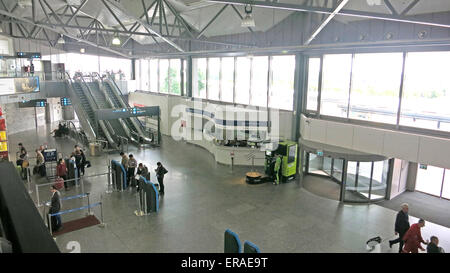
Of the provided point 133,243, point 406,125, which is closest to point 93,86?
point 133,243

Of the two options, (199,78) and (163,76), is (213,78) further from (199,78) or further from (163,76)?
(163,76)

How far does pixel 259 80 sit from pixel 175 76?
1050cm

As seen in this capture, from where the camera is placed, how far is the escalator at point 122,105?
77.3 ft

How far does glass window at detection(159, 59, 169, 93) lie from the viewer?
28.7m

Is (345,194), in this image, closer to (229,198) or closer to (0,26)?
(229,198)

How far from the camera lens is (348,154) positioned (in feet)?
42.1

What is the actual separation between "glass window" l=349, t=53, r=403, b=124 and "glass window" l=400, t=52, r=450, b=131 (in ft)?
1.30

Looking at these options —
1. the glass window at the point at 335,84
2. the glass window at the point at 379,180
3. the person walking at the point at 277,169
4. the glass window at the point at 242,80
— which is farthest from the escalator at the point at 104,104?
the glass window at the point at 379,180

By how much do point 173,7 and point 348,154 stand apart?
1149 centimetres

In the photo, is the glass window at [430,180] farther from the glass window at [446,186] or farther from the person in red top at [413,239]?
the person in red top at [413,239]

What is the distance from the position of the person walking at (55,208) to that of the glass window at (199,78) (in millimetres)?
15632

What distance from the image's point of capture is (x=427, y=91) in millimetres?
11562

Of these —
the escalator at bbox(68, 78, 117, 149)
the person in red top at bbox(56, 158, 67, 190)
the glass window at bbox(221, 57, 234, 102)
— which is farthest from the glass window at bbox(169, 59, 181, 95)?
the person in red top at bbox(56, 158, 67, 190)

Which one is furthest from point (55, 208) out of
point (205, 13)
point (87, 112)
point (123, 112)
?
point (87, 112)
